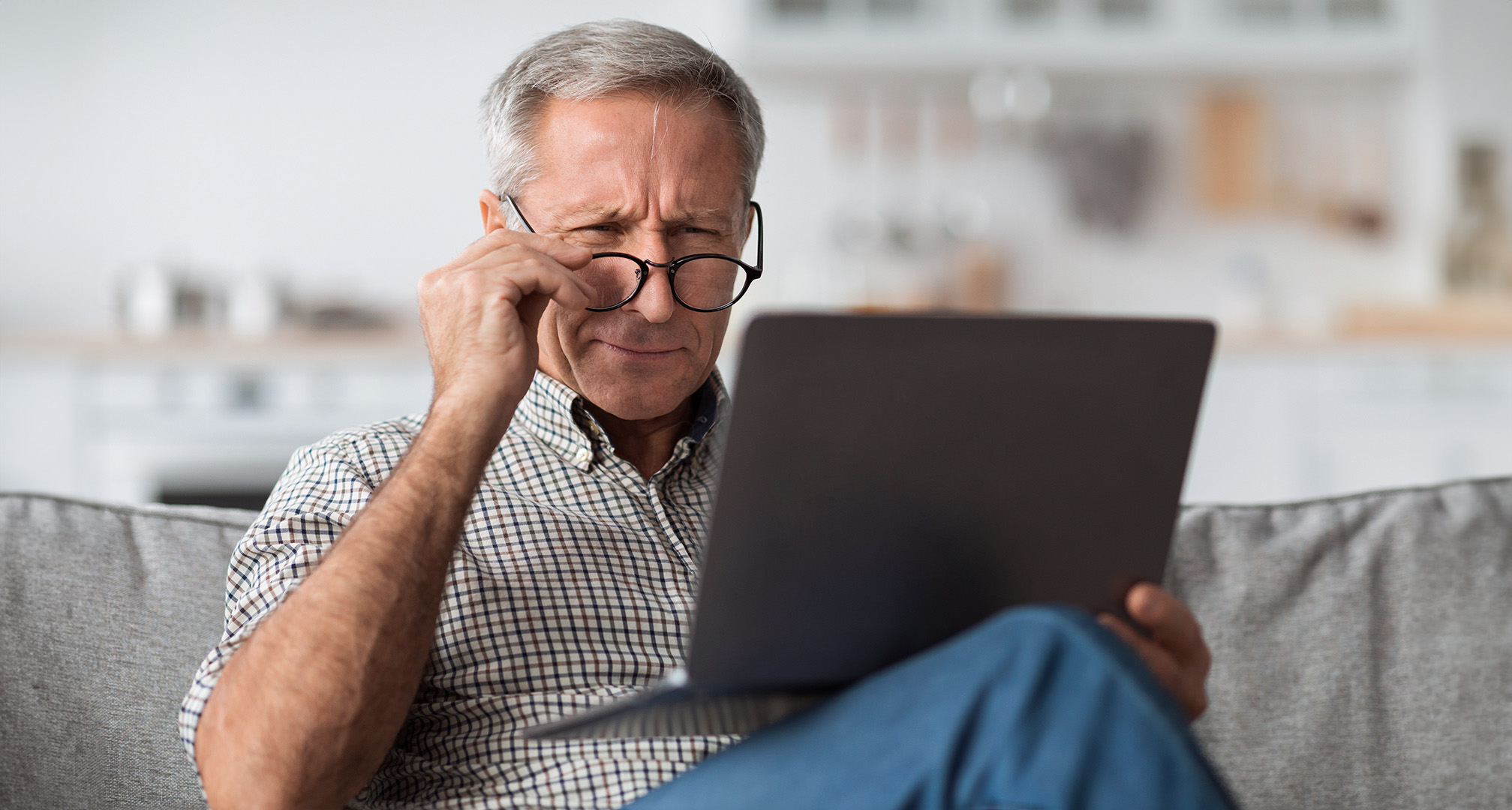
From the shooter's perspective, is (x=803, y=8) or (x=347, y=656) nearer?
(x=347, y=656)

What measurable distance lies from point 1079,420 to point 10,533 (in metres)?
0.97

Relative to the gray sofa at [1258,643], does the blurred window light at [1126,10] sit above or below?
above

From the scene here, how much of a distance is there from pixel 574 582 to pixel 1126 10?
3.27m

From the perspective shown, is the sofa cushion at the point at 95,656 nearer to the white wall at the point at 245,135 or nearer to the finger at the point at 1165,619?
the finger at the point at 1165,619

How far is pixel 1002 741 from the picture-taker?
0.72 metres

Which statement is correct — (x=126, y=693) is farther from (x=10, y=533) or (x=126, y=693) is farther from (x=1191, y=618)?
(x=1191, y=618)

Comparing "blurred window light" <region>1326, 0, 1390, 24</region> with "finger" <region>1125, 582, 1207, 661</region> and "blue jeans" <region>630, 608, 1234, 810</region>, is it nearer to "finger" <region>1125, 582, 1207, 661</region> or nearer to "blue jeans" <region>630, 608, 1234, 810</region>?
"finger" <region>1125, 582, 1207, 661</region>

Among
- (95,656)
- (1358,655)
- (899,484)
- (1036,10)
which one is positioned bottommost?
(1358,655)

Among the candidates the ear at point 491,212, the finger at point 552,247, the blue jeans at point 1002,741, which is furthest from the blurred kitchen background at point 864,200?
the blue jeans at point 1002,741

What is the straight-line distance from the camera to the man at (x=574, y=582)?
0.74 m

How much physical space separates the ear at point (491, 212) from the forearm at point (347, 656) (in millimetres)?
362

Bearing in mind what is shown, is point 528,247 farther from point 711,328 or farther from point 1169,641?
point 1169,641

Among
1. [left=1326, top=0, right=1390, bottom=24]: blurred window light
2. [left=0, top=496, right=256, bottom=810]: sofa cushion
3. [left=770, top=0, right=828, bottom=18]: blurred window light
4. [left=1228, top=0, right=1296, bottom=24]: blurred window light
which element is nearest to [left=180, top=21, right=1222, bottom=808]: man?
[left=0, top=496, right=256, bottom=810]: sofa cushion

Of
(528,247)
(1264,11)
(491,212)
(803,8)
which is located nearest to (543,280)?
(528,247)
